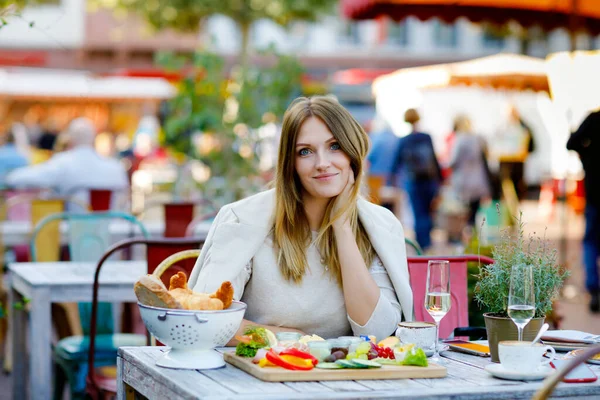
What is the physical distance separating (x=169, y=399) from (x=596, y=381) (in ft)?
3.46

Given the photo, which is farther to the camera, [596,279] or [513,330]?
[596,279]

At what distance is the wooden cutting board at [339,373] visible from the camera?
8.37 ft

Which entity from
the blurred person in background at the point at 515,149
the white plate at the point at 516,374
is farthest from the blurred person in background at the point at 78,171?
the blurred person in background at the point at 515,149

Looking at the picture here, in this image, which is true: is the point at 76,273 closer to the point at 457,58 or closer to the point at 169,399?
the point at 169,399

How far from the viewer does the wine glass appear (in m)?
2.73

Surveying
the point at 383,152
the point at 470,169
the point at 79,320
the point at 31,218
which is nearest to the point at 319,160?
the point at 79,320

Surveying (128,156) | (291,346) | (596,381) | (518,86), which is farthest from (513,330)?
(128,156)

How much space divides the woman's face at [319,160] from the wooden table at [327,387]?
821mm

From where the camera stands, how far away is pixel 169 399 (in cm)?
256

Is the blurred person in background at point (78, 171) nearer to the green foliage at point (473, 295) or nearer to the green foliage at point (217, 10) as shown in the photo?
the green foliage at point (473, 295)

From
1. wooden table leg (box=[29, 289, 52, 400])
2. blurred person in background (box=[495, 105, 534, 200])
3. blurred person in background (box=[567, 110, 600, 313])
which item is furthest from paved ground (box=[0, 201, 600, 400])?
wooden table leg (box=[29, 289, 52, 400])

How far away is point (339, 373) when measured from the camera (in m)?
2.58

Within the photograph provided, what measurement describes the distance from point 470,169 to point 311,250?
10.6 meters

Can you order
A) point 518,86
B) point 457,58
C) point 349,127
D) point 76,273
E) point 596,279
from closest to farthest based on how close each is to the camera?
point 349,127, point 76,273, point 596,279, point 518,86, point 457,58
